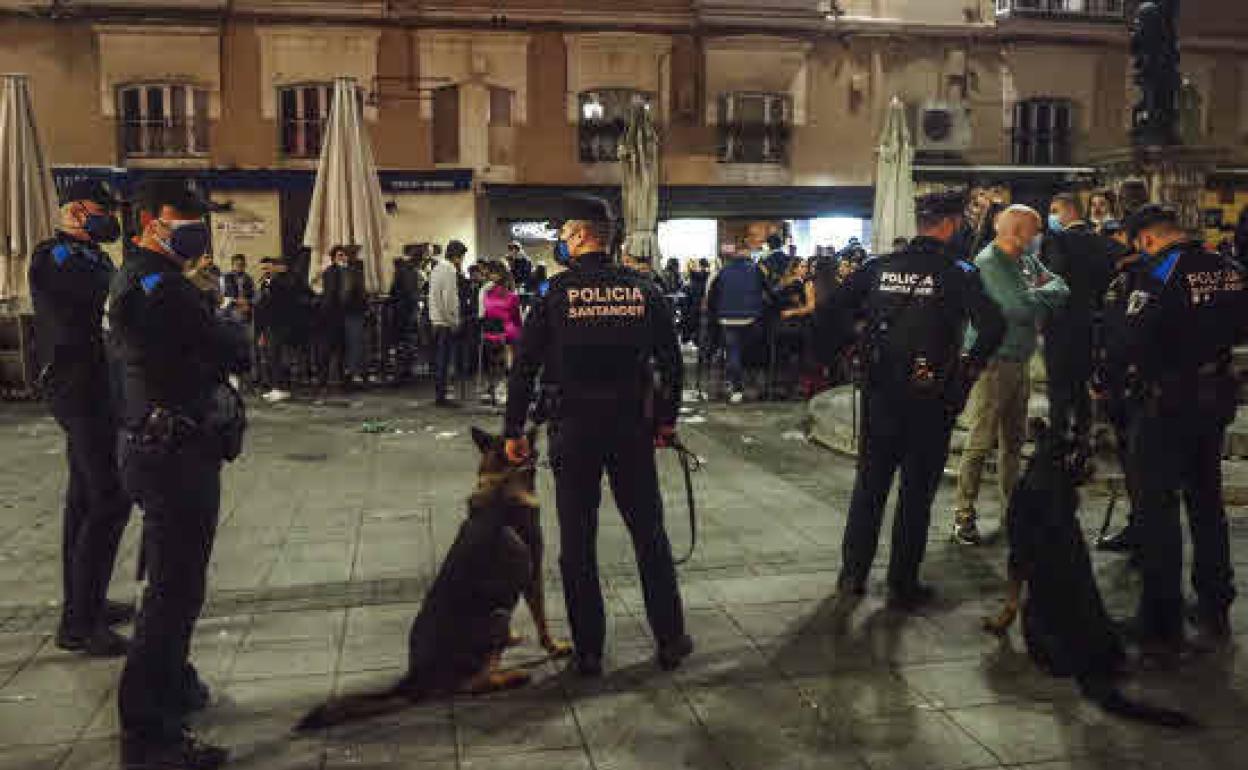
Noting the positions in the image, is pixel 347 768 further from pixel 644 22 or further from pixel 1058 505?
pixel 644 22

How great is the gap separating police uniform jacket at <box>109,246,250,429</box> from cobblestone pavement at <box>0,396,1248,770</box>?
46.4 inches

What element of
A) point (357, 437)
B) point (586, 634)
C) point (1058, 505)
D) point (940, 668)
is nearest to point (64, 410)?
point (586, 634)

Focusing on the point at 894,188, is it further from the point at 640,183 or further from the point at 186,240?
the point at 186,240

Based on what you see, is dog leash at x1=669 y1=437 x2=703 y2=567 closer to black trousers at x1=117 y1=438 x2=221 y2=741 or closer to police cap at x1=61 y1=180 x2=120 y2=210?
black trousers at x1=117 y1=438 x2=221 y2=741

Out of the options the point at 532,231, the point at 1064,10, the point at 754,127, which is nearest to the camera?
the point at 532,231

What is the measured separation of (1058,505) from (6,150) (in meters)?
11.7

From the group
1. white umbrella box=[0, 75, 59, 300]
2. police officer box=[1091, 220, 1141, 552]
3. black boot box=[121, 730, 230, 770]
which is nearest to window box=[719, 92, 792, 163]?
white umbrella box=[0, 75, 59, 300]

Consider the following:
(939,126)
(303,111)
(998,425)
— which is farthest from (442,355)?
(939,126)

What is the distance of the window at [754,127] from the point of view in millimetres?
21828

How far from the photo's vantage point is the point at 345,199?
12664 millimetres

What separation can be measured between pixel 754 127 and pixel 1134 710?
19401mm

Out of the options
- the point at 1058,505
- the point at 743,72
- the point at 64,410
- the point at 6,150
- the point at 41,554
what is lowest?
the point at 41,554

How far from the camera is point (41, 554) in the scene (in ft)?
19.5

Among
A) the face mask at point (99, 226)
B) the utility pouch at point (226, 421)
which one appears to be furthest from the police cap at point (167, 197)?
the face mask at point (99, 226)
